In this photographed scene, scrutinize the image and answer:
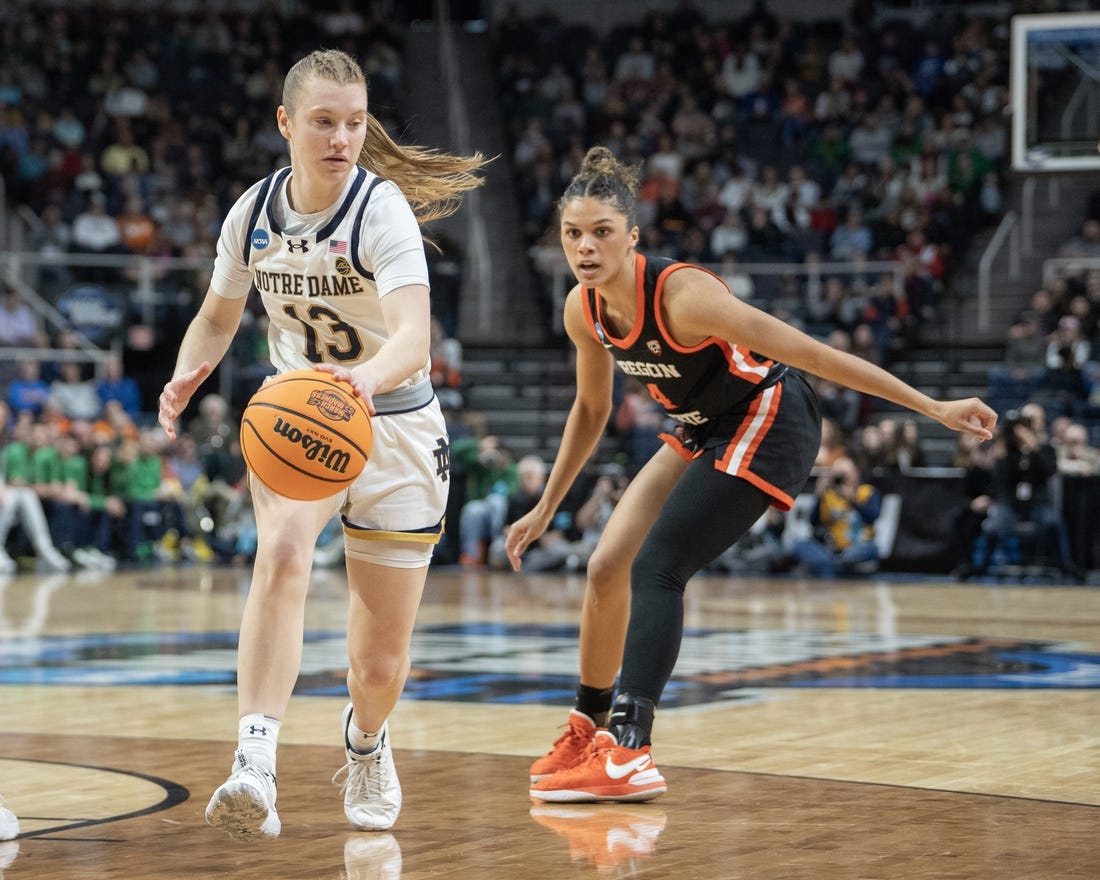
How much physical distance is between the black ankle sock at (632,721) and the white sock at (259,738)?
4.23 ft

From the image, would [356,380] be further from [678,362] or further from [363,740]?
[678,362]

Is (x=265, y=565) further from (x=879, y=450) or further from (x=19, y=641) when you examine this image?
(x=879, y=450)

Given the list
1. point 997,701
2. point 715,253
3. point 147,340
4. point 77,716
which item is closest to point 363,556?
point 77,716

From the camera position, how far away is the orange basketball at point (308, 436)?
3.93m

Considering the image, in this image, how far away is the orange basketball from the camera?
3.93m

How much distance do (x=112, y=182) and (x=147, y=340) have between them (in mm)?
3247

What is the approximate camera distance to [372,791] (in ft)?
15.3

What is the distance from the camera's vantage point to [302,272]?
4.50m

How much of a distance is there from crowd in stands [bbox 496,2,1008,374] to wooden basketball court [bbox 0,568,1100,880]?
837 cm

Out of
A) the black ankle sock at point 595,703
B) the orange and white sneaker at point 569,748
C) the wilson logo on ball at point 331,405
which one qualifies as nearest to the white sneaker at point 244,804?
the wilson logo on ball at point 331,405

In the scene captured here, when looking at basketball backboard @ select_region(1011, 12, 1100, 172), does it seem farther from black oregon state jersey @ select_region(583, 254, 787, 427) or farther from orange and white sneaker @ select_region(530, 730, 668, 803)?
orange and white sneaker @ select_region(530, 730, 668, 803)

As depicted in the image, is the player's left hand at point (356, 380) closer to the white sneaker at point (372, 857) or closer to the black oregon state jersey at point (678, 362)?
the white sneaker at point (372, 857)

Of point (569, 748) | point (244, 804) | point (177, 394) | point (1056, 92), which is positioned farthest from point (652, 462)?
point (1056, 92)

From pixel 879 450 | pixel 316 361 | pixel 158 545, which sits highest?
pixel 316 361
